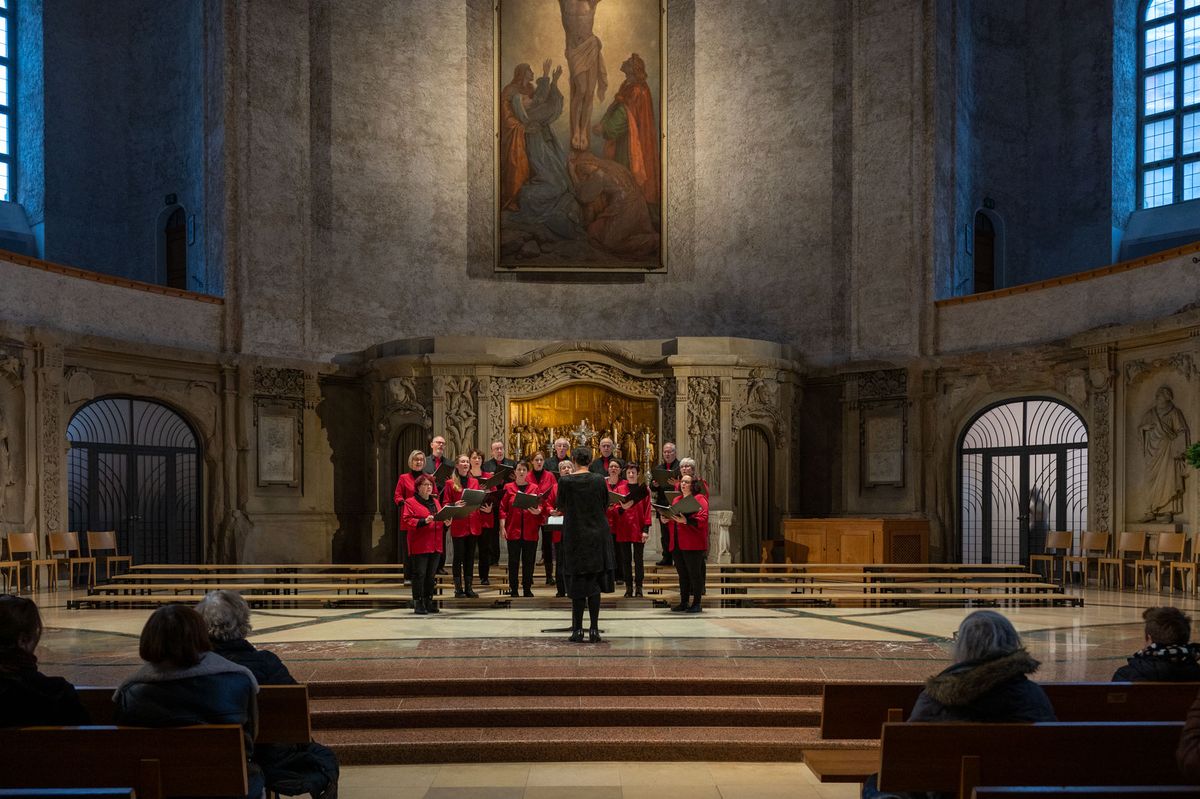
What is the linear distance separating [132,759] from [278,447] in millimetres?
15500

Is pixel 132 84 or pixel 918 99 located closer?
pixel 918 99

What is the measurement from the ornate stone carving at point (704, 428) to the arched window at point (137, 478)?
8.04m

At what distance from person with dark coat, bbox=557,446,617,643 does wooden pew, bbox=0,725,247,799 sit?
494 cm

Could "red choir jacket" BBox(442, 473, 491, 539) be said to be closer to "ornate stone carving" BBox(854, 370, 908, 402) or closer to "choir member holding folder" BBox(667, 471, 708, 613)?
"choir member holding folder" BBox(667, 471, 708, 613)

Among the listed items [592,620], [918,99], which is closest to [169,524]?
[592,620]

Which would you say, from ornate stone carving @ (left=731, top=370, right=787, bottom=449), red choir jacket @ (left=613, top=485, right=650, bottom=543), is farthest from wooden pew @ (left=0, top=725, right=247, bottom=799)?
ornate stone carving @ (left=731, top=370, right=787, bottom=449)

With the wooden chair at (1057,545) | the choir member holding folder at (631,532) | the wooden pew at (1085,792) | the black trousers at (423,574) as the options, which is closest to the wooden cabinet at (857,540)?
the wooden chair at (1057,545)

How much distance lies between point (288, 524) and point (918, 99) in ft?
42.4

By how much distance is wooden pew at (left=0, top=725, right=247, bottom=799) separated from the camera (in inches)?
148

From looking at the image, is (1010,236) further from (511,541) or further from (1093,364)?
(511,541)

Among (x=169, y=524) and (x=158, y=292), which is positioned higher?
(x=158, y=292)

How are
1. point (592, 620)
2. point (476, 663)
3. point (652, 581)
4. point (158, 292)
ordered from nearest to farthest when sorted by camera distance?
point (476, 663) < point (592, 620) < point (652, 581) < point (158, 292)

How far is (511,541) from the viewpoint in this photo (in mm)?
12750

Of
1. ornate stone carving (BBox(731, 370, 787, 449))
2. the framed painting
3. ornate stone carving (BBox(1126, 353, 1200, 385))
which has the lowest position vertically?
ornate stone carving (BBox(731, 370, 787, 449))
